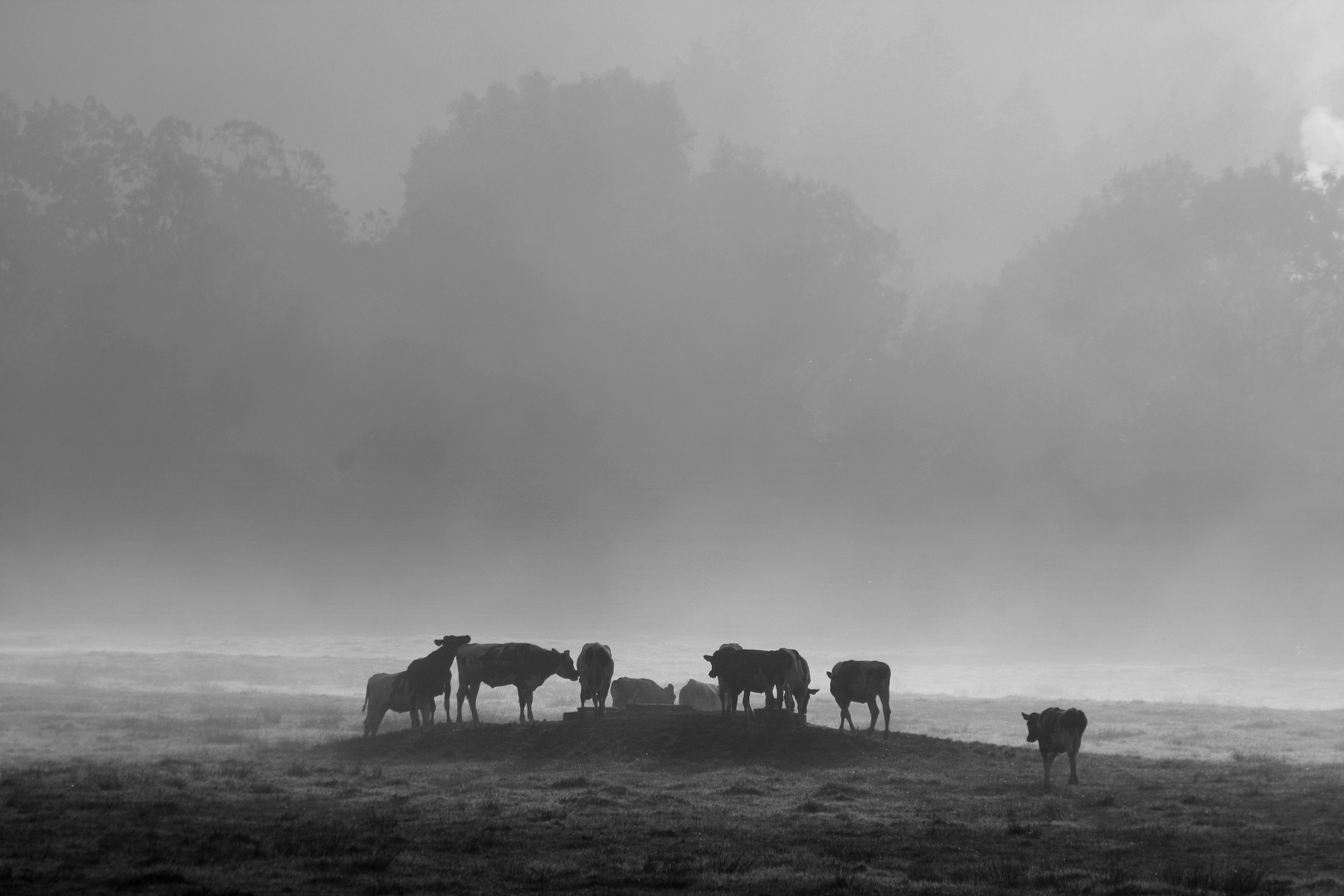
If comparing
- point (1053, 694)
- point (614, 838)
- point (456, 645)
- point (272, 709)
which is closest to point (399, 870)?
point (614, 838)

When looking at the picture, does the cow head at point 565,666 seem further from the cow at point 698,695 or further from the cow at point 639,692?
the cow at point 698,695

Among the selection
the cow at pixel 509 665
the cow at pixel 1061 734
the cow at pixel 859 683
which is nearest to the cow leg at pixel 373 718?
the cow at pixel 509 665

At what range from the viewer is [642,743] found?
33.1 m

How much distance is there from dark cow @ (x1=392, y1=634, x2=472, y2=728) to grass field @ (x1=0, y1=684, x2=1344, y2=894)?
2.67 m

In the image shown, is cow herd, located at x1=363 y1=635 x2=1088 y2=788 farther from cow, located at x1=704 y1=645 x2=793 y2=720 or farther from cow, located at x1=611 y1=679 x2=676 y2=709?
cow, located at x1=611 y1=679 x2=676 y2=709

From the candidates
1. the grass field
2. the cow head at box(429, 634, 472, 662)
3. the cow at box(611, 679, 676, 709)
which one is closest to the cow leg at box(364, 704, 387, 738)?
the grass field

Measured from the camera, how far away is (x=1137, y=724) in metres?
53.0

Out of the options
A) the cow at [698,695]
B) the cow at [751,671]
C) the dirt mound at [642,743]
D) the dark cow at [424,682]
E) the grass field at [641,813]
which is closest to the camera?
the grass field at [641,813]

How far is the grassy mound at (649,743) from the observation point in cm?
3209

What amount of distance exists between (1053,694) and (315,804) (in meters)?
65.9

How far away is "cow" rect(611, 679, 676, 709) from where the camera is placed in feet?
158

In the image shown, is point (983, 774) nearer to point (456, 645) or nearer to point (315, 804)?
point (315, 804)

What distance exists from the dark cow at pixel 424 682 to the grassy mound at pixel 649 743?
383 centimetres

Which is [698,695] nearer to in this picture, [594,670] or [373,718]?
[594,670]
